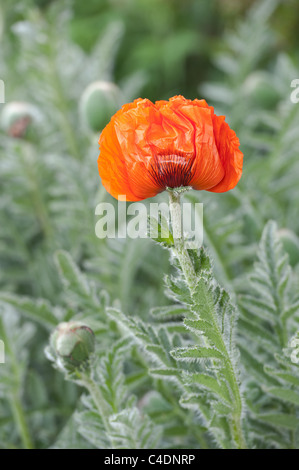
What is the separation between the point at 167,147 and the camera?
0.38 m

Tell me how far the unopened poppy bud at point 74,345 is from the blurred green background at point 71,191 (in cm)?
11

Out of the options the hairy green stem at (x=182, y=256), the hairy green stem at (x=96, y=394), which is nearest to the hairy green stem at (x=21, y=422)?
the hairy green stem at (x=96, y=394)

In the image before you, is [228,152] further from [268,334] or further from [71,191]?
[71,191]

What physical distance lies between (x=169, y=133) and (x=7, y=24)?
31.0 inches

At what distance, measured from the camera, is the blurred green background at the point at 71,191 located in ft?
2.32

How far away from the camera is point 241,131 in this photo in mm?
999

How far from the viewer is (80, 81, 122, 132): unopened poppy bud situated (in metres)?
0.78

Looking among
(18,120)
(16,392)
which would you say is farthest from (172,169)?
(18,120)

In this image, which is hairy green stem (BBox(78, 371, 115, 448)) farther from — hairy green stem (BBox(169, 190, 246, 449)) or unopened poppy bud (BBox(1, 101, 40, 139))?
unopened poppy bud (BBox(1, 101, 40, 139))

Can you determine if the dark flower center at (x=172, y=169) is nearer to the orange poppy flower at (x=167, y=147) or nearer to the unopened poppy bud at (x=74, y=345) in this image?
the orange poppy flower at (x=167, y=147)

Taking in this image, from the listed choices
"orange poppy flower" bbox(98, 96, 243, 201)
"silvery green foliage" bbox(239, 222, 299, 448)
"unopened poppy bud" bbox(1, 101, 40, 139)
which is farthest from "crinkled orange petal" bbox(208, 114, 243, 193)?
"unopened poppy bud" bbox(1, 101, 40, 139)

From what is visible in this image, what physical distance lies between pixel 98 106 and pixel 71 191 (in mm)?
123

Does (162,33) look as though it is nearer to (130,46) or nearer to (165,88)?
(130,46)

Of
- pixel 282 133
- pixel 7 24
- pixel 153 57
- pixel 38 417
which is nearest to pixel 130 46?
pixel 153 57
